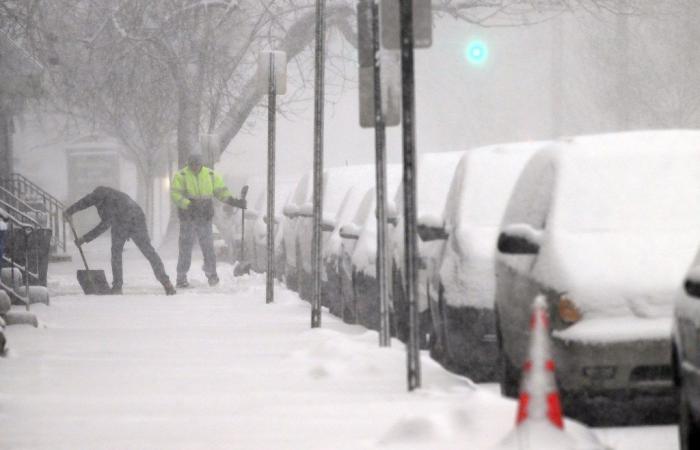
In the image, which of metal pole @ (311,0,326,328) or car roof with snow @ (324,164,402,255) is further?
car roof with snow @ (324,164,402,255)

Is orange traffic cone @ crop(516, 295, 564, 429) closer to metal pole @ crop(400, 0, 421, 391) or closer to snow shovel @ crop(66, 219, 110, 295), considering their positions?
metal pole @ crop(400, 0, 421, 391)

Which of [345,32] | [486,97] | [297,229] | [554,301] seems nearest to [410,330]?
[554,301]

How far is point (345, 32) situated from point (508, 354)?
26.8 metres

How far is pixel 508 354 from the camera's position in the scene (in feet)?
29.1

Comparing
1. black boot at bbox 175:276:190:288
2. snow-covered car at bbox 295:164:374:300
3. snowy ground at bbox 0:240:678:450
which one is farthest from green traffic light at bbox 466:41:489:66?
snowy ground at bbox 0:240:678:450

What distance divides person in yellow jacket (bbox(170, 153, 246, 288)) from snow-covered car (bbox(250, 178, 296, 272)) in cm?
148

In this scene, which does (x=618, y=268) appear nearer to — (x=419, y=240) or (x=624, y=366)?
(x=624, y=366)

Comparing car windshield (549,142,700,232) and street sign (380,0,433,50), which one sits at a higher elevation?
street sign (380,0,433,50)

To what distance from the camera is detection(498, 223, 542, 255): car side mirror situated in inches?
334

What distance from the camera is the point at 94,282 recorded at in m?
20.7

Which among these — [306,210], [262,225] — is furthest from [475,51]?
[306,210]

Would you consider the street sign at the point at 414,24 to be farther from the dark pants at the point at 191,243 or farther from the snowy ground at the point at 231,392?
the dark pants at the point at 191,243

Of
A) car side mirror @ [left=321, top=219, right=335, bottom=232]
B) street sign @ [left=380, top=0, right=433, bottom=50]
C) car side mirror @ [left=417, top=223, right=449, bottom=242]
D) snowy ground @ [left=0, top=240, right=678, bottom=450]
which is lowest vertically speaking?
snowy ground @ [left=0, top=240, right=678, bottom=450]

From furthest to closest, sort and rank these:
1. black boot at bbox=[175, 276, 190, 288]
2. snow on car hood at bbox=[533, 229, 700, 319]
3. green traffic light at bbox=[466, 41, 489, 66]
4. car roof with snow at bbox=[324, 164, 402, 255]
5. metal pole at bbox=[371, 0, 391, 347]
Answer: green traffic light at bbox=[466, 41, 489, 66], black boot at bbox=[175, 276, 190, 288], car roof with snow at bbox=[324, 164, 402, 255], metal pole at bbox=[371, 0, 391, 347], snow on car hood at bbox=[533, 229, 700, 319]
